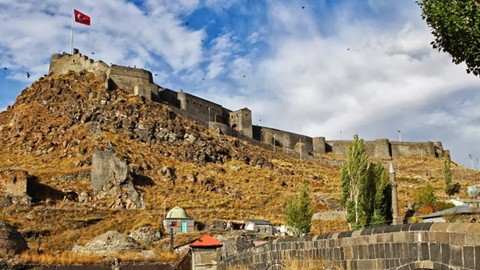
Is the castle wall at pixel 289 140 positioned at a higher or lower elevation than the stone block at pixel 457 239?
higher

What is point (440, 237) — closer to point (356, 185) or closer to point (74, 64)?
point (356, 185)

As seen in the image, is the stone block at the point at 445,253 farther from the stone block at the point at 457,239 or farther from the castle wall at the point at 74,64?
the castle wall at the point at 74,64

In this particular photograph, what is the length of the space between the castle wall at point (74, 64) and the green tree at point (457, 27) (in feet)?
224

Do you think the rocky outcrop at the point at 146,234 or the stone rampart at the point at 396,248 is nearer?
the stone rampart at the point at 396,248

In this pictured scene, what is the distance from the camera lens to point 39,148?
6372 centimetres

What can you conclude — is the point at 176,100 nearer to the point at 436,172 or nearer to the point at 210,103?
the point at 210,103

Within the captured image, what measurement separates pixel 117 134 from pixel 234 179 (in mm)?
15592

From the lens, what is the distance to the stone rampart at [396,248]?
5641 millimetres

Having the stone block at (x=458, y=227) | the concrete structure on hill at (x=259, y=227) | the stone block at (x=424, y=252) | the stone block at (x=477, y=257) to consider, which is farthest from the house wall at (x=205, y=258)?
the concrete structure on hill at (x=259, y=227)

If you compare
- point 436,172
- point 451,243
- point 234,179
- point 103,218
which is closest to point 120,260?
point 451,243

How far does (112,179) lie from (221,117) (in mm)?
35816

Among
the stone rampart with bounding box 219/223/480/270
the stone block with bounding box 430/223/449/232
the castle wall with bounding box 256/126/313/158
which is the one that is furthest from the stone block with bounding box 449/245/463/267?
the castle wall with bounding box 256/126/313/158

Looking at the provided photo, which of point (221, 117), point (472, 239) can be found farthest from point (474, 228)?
point (221, 117)

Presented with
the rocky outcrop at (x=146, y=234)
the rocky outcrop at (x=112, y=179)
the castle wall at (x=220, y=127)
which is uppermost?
the castle wall at (x=220, y=127)
